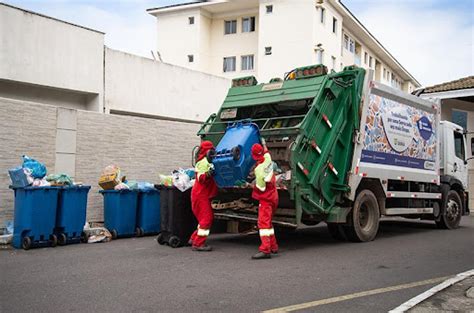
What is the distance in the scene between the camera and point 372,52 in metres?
43.9

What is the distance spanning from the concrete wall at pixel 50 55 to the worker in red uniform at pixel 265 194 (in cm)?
1053

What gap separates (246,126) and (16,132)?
4.11 m

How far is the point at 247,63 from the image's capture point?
117ft

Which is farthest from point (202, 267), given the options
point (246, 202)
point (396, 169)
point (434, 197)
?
point (434, 197)

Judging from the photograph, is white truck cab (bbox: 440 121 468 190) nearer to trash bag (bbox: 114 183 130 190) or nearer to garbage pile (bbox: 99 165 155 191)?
garbage pile (bbox: 99 165 155 191)

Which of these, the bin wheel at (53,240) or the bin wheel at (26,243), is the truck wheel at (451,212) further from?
the bin wheel at (26,243)

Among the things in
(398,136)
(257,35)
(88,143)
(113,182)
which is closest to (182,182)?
(113,182)

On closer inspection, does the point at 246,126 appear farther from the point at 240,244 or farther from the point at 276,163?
the point at 240,244

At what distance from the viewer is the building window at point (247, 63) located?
116 ft

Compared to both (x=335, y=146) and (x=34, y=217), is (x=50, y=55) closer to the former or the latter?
(x=34, y=217)

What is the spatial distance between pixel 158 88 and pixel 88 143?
885 centimetres

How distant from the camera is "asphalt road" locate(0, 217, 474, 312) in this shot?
487 centimetres

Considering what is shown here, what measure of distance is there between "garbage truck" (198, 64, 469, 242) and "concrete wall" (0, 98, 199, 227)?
87.1 inches

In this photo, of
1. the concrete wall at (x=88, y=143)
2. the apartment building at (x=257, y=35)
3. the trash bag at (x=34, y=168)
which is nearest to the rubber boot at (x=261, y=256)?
the trash bag at (x=34, y=168)
